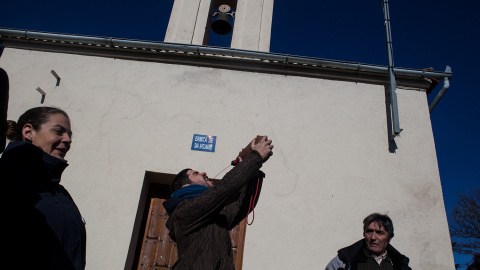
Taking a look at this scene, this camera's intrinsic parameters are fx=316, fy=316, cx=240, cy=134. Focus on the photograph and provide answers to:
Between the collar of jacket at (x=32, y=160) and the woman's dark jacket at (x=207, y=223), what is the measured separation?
645mm

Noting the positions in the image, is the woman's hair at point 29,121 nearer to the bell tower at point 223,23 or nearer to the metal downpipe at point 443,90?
the bell tower at point 223,23

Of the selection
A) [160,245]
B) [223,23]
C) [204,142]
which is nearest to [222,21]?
[223,23]

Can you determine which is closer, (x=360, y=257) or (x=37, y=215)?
(x=37, y=215)

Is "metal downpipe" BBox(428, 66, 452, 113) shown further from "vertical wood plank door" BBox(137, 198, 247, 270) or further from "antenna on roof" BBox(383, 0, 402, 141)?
"vertical wood plank door" BBox(137, 198, 247, 270)

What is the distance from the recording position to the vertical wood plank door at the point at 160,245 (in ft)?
13.5

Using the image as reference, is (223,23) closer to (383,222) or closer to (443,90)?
(443,90)

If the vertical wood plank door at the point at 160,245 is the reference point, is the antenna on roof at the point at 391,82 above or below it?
above

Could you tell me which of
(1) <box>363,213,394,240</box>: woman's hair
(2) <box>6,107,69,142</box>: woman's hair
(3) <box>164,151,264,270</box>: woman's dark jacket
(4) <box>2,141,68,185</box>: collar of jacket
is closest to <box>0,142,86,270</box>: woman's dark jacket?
(4) <box>2,141,68,185</box>: collar of jacket

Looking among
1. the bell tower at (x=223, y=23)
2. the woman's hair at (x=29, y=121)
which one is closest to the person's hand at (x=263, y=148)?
the woman's hair at (x=29, y=121)

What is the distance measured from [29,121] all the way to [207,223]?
1115mm

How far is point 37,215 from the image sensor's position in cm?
131

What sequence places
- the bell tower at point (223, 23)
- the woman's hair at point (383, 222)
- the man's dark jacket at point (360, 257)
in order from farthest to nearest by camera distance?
the bell tower at point (223, 23) → the woman's hair at point (383, 222) → the man's dark jacket at point (360, 257)

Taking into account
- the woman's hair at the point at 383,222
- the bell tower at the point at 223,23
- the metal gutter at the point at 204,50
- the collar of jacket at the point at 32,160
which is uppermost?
the bell tower at the point at 223,23

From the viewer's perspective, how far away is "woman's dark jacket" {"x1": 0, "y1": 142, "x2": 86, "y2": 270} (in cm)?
120
